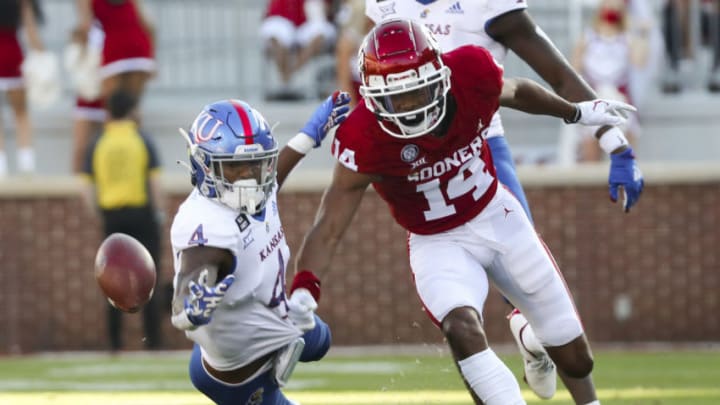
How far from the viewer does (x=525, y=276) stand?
20.2 ft

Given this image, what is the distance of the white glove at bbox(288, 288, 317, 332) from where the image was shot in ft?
18.3

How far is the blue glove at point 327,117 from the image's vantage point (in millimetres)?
6379

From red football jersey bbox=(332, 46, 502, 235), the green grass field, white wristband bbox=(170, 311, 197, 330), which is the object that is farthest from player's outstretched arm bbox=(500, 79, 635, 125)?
the green grass field

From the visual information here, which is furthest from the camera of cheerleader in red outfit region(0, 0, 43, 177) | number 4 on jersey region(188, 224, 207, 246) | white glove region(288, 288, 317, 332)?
cheerleader in red outfit region(0, 0, 43, 177)

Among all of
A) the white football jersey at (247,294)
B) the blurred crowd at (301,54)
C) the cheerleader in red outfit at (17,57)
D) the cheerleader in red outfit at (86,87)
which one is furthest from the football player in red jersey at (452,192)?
the cheerleader in red outfit at (17,57)

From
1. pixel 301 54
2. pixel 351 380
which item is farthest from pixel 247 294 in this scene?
pixel 301 54

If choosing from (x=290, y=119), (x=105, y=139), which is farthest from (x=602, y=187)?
(x=105, y=139)

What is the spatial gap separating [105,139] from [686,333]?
475cm

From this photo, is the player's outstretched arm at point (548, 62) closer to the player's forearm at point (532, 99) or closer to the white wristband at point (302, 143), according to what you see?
the player's forearm at point (532, 99)

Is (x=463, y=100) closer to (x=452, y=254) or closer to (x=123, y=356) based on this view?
(x=452, y=254)

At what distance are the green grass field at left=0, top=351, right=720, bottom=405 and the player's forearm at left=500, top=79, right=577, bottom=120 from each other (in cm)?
231

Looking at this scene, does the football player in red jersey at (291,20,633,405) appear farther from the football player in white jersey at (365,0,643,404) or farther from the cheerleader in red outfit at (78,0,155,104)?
the cheerleader in red outfit at (78,0,155,104)

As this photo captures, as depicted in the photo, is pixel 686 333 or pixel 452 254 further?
pixel 686 333

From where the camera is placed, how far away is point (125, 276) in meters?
5.62
